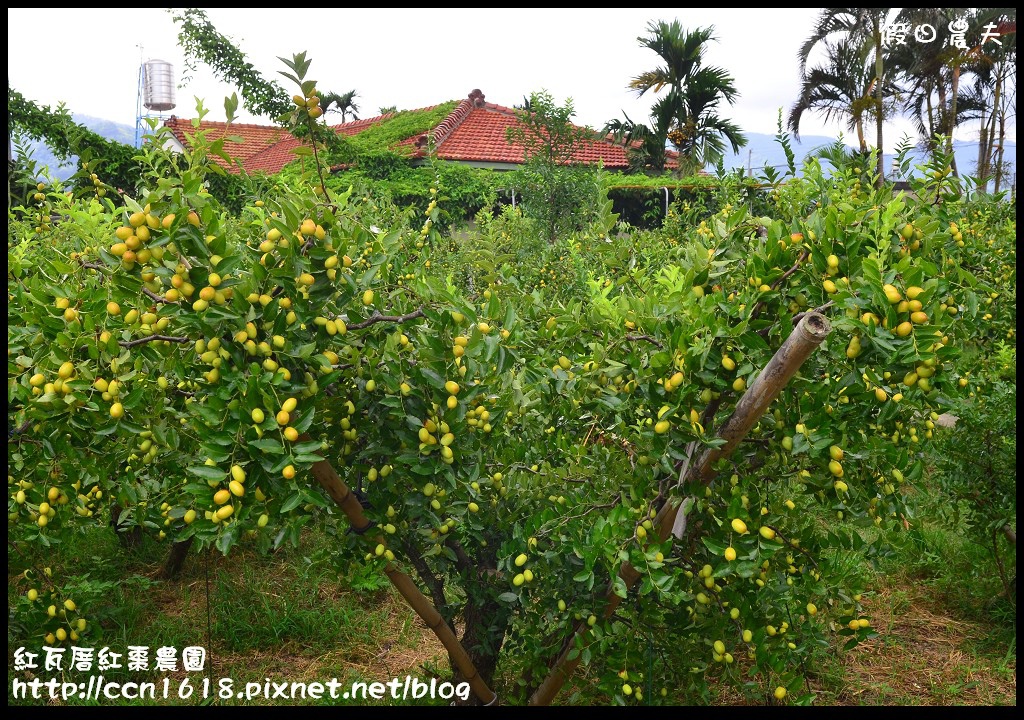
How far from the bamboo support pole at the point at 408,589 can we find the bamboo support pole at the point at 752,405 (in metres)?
0.30

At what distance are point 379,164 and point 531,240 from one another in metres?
8.65

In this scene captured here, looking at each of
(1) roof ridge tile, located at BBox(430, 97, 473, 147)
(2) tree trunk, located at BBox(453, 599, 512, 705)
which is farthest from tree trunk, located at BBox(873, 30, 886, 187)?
(2) tree trunk, located at BBox(453, 599, 512, 705)

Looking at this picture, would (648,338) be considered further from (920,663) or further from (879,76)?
(879,76)

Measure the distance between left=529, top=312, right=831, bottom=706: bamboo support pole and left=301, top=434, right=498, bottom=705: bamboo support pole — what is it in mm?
298

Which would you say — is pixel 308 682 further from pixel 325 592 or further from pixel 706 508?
pixel 706 508

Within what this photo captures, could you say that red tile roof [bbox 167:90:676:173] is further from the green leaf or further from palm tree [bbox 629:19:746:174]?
the green leaf

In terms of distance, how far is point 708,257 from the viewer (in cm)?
166

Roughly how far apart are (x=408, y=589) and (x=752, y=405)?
0.90 m

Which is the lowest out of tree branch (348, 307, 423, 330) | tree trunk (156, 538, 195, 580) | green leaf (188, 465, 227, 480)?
tree trunk (156, 538, 195, 580)

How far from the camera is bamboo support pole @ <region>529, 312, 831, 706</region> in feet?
4.22

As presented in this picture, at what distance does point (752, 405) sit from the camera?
55.7 inches

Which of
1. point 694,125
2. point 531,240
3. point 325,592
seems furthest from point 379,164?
point 325,592

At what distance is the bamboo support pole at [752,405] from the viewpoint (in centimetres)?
129

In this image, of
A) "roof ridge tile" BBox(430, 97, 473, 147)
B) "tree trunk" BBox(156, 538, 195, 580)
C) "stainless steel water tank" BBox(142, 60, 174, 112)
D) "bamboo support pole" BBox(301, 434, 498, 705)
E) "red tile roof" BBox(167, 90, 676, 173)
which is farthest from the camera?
"roof ridge tile" BBox(430, 97, 473, 147)
